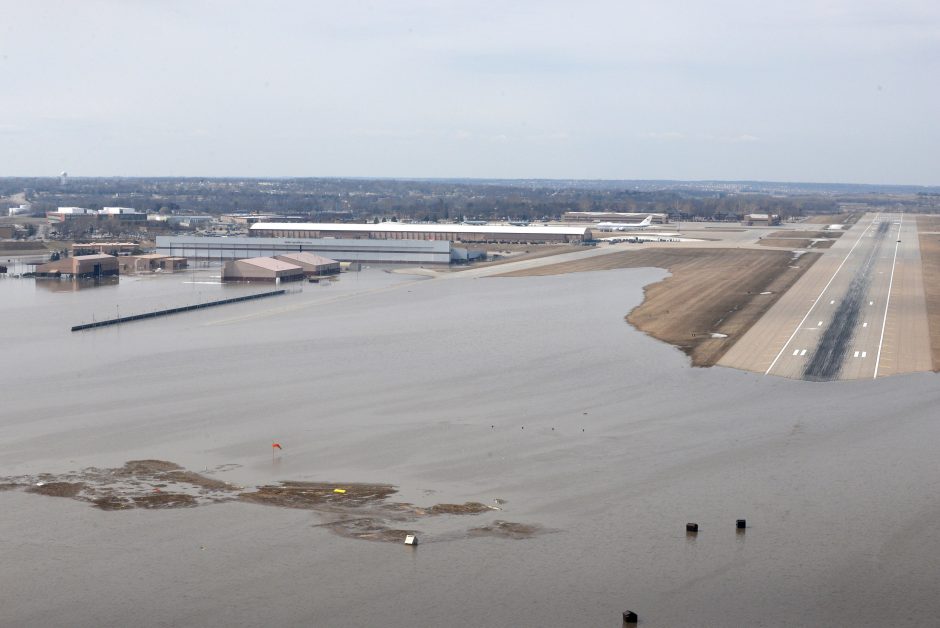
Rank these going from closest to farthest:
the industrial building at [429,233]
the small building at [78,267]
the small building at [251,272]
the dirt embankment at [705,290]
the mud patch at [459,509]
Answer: the mud patch at [459,509]
the dirt embankment at [705,290]
the small building at [251,272]
the small building at [78,267]
the industrial building at [429,233]

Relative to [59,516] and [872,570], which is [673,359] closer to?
[872,570]

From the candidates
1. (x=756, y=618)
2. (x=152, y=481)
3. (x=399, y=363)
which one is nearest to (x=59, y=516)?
(x=152, y=481)

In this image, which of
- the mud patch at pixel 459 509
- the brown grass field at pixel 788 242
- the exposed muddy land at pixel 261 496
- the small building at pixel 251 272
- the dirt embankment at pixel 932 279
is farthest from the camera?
the brown grass field at pixel 788 242

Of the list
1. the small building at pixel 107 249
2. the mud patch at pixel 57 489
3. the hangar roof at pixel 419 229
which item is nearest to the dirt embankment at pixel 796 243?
the hangar roof at pixel 419 229

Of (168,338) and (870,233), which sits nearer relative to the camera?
(168,338)

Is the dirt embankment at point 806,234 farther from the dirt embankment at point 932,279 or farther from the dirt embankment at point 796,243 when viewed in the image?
the dirt embankment at point 932,279

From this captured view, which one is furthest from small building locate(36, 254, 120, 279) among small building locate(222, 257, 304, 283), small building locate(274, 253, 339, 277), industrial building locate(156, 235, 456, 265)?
industrial building locate(156, 235, 456, 265)

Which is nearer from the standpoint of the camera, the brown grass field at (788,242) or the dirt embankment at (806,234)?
the brown grass field at (788,242)
